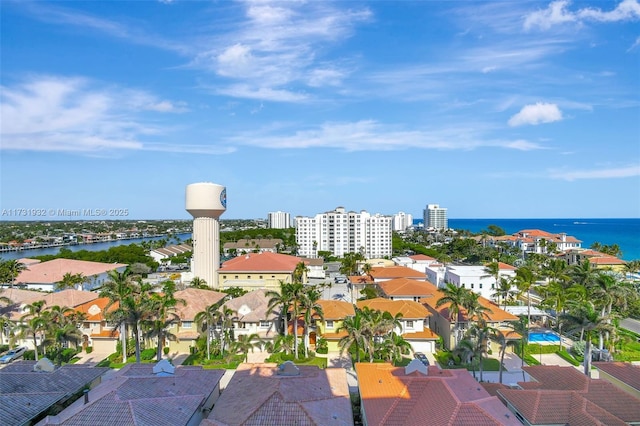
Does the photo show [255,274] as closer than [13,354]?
No

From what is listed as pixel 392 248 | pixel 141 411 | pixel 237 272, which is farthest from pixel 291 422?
pixel 392 248

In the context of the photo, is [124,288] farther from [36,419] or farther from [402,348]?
[402,348]

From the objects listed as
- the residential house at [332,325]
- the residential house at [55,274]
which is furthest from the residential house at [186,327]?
the residential house at [55,274]

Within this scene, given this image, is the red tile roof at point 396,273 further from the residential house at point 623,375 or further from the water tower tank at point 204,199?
the residential house at point 623,375

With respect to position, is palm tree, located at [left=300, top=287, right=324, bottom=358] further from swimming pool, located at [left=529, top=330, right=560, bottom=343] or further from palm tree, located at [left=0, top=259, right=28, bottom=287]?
palm tree, located at [left=0, top=259, right=28, bottom=287]

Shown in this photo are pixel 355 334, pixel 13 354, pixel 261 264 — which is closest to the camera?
pixel 355 334

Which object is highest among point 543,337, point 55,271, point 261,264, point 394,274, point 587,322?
point 587,322

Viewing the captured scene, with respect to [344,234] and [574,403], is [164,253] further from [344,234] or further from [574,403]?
[574,403]

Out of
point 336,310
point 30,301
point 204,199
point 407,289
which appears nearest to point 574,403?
point 336,310

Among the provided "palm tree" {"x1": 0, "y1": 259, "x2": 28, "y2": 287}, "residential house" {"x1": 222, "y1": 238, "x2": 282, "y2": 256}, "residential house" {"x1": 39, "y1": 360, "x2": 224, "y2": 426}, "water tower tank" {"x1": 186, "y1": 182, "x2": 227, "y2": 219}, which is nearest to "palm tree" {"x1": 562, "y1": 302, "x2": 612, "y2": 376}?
"residential house" {"x1": 39, "y1": 360, "x2": 224, "y2": 426}
